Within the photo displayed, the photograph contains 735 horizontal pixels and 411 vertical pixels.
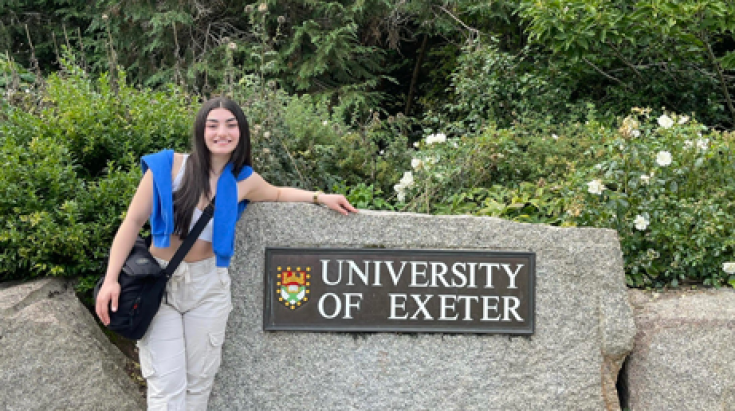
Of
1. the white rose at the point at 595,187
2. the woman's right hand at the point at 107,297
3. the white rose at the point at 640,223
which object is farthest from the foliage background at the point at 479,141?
the woman's right hand at the point at 107,297

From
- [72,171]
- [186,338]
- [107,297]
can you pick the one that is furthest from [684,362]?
[72,171]

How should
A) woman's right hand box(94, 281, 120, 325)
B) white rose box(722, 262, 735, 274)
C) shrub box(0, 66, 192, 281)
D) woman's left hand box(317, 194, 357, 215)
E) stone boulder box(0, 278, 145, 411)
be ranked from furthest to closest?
white rose box(722, 262, 735, 274), shrub box(0, 66, 192, 281), woman's left hand box(317, 194, 357, 215), stone boulder box(0, 278, 145, 411), woman's right hand box(94, 281, 120, 325)

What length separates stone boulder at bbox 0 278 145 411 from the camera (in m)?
2.86

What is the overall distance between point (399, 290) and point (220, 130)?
3.59 feet

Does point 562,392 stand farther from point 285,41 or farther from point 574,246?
point 285,41

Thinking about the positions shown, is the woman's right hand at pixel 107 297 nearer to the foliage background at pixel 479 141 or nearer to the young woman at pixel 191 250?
the young woman at pixel 191 250

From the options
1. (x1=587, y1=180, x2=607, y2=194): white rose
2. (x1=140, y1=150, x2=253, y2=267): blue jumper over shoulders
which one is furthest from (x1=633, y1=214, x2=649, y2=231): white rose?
(x1=140, y1=150, x2=253, y2=267): blue jumper over shoulders

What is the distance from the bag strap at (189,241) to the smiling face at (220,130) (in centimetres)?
23

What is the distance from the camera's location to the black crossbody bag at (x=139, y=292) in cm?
242

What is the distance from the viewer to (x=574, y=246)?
309 cm

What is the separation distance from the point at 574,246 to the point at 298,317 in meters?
1.31

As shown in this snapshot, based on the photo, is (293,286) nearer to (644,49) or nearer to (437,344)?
(437,344)

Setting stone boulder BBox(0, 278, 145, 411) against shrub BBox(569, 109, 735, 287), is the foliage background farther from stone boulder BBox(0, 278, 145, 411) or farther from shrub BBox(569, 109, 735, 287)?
stone boulder BBox(0, 278, 145, 411)

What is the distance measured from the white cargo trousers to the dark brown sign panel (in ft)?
1.33
